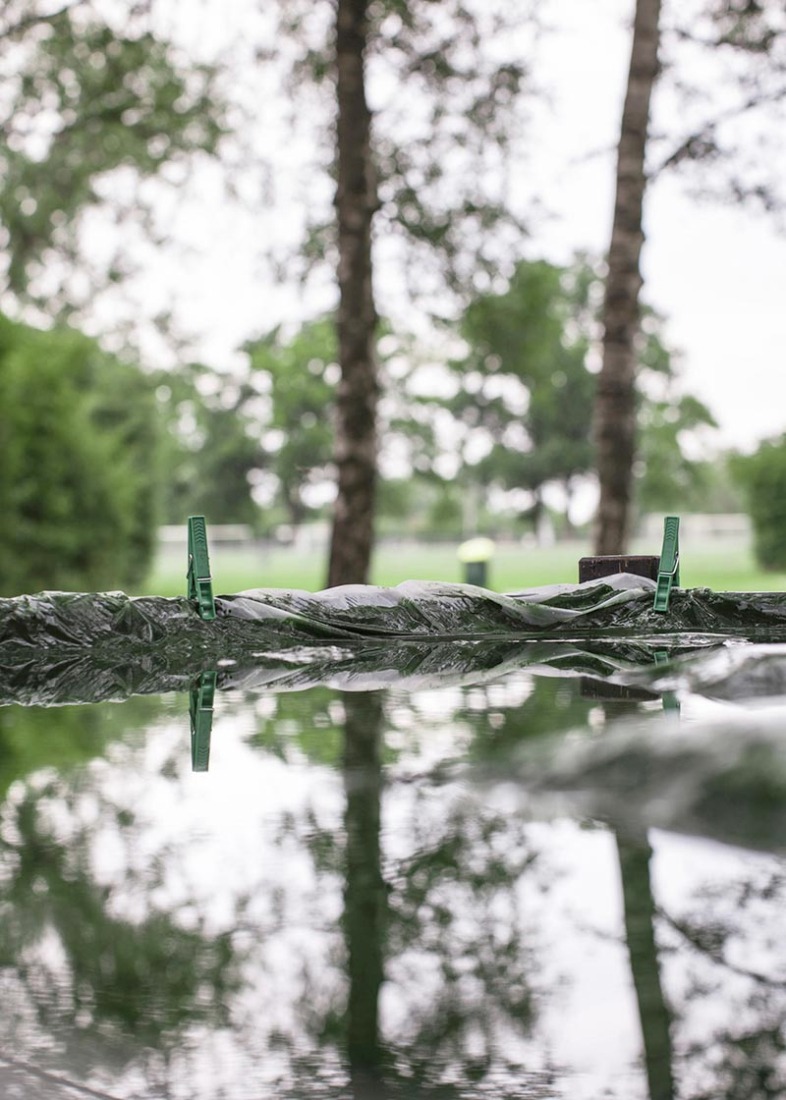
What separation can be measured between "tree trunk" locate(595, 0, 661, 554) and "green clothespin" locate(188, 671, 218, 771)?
5.50 meters

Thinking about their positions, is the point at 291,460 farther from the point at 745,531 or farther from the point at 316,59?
the point at 316,59

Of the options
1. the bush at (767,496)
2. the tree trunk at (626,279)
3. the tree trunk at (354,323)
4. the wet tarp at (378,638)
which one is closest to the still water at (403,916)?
the wet tarp at (378,638)

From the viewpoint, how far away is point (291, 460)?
42.1 meters

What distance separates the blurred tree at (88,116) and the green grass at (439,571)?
5832 mm

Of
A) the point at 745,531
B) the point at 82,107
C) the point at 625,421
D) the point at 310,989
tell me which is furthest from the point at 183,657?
the point at 745,531

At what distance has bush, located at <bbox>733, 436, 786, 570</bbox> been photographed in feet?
63.4

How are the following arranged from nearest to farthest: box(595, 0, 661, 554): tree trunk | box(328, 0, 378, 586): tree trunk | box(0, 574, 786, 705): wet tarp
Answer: box(0, 574, 786, 705): wet tarp, box(328, 0, 378, 586): tree trunk, box(595, 0, 661, 554): tree trunk

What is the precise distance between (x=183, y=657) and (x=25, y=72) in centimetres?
861

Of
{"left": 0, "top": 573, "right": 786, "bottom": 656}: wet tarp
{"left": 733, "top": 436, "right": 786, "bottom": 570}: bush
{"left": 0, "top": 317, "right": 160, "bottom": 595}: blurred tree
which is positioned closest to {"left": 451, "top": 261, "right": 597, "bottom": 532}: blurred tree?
{"left": 733, "top": 436, "right": 786, "bottom": 570}: bush

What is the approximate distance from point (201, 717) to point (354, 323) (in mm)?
6293

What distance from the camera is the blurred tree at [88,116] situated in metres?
11.2

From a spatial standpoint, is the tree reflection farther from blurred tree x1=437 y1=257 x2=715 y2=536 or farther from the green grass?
blurred tree x1=437 y1=257 x2=715 y2=536

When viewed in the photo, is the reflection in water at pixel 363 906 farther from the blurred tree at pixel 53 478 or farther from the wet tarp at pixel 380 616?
the blurred tree at pixel 53 478

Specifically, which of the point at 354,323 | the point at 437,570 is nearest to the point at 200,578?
the point at 354,323
